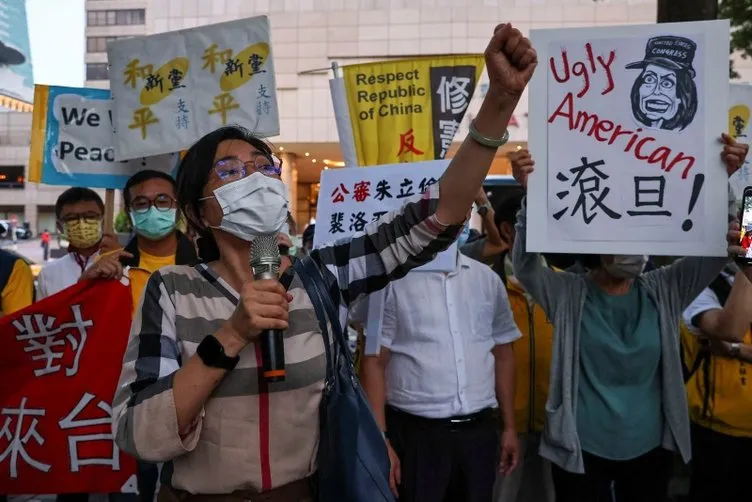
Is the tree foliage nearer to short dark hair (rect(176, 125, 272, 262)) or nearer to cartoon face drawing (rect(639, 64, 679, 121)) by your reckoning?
cartoon face drawing (rect(639, 64, 679, 121))

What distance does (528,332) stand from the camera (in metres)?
3.88

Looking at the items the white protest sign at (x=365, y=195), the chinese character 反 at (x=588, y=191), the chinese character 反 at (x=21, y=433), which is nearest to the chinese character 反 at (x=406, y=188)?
the white protest sign at (x=365, y=195)

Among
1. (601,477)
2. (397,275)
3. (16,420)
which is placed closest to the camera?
(397,275)

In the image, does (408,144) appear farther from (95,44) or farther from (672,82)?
(95,44)

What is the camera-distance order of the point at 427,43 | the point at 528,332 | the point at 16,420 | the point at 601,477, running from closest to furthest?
the point at 601,477
the point at 16,420
the point at 528,332
the point at 427,43

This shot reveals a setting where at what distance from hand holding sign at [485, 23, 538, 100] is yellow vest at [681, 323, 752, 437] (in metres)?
2.43

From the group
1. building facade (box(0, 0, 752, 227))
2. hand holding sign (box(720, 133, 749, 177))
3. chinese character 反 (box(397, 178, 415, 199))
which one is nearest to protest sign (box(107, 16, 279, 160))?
chinese character 反 (box(397, 178, 415, 199))

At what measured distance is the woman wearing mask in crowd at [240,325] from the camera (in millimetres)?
1500

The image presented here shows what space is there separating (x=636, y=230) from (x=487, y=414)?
3.72 ft

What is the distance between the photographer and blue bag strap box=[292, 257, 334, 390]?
5.65 feet

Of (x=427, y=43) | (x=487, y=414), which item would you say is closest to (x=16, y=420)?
(x=487, y=414)

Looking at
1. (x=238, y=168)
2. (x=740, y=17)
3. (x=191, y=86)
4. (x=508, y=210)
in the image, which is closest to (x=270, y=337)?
(x=238, y=168)

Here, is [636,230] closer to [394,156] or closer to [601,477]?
[601,477]

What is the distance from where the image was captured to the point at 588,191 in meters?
2.75
